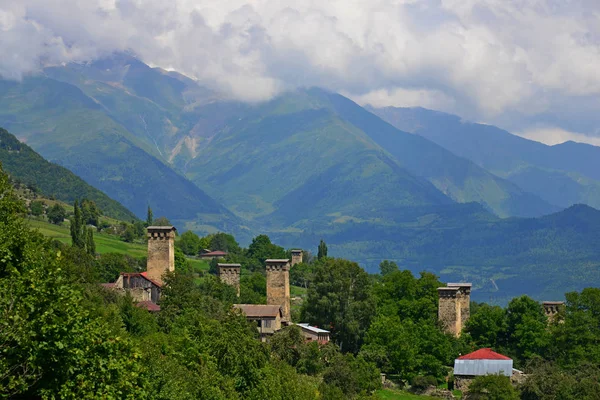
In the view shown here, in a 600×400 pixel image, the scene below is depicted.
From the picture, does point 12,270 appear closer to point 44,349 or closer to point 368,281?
point 44,349

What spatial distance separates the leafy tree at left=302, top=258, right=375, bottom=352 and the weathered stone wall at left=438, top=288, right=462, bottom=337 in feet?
22.7

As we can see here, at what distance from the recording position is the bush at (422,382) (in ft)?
227

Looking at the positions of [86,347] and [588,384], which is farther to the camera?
[588,384]

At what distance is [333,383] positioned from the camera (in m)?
60.7

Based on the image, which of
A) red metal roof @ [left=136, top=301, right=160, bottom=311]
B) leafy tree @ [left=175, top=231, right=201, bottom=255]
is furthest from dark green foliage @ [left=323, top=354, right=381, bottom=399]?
leafy tree @ [left=175, top=231, right=201, bottom=255]

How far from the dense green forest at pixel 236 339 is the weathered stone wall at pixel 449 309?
1.12 m

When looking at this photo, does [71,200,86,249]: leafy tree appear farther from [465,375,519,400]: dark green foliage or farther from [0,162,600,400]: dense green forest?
[465,375,519,400]: dark green foliage

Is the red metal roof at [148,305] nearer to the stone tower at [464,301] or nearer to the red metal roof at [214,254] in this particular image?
the stone tower at [464,301]

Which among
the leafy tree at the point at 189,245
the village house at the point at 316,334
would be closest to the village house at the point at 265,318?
the village house at the point at 316,334

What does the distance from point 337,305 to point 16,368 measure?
51169 mm

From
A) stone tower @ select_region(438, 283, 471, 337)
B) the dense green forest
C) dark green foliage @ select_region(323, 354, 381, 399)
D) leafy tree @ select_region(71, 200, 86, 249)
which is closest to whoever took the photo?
the dense green forest

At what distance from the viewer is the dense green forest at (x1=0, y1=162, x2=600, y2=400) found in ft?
90.0

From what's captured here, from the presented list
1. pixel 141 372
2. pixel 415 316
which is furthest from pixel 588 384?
pixel 141 372

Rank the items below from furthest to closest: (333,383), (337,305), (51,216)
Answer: (51,216)
(337,305)
(333,383)
